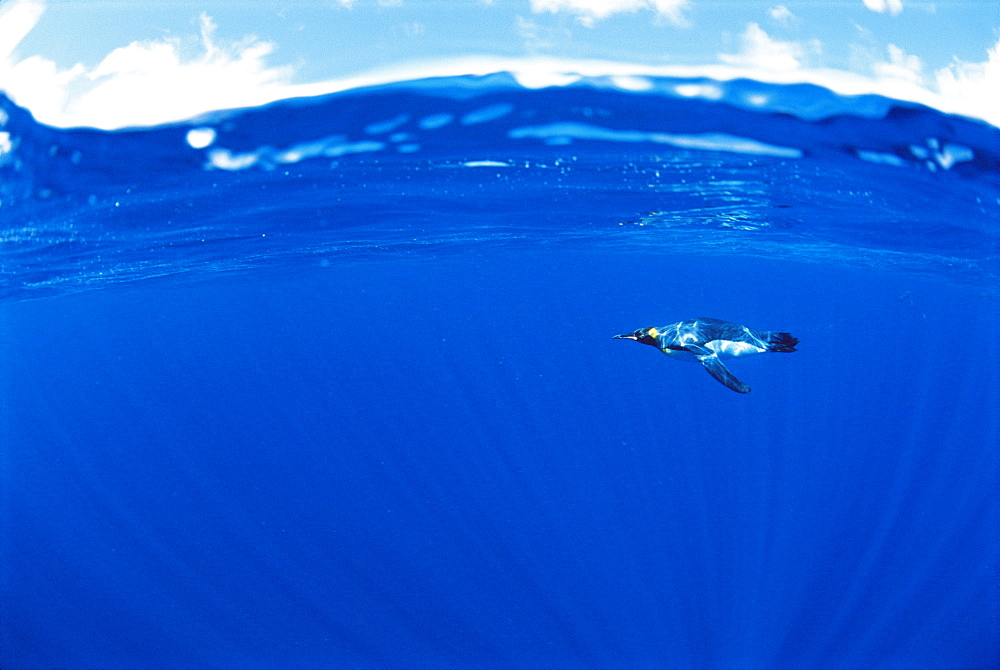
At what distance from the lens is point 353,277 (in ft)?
111

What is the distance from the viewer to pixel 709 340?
871 cm

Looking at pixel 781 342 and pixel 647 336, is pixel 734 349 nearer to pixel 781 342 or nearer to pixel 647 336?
pixel 781 342

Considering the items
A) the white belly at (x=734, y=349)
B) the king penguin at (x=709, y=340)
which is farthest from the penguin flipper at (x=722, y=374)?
the white belly at (x=734, y=349)

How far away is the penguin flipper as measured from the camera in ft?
21.2

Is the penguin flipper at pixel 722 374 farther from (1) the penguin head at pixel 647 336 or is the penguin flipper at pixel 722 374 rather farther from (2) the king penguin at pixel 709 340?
(1) the penguin head at pixel 647 336

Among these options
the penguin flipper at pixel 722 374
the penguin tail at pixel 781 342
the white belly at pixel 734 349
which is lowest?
the penguin flipper at pixel 722 374

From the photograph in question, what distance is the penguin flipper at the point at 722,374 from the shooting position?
6477 mm

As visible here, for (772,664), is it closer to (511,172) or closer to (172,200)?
(511,172)

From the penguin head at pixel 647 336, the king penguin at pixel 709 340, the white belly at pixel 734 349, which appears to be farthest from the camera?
the white belly at pixel 734 349

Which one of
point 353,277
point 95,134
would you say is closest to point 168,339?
point 353,277

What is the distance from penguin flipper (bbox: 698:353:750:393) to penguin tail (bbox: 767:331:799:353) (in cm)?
129

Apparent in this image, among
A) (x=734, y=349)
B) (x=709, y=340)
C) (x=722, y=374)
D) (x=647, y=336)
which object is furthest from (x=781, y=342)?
(x=722, y=374)

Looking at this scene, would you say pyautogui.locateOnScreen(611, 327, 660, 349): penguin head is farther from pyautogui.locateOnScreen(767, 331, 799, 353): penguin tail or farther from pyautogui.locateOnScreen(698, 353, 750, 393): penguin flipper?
pyautogui.locateOnScreen(767, 331, 799, 353): penguin tail

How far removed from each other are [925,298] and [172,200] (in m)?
42.2
